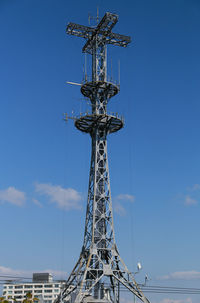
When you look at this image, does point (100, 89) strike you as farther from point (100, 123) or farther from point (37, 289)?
point (37, 289)

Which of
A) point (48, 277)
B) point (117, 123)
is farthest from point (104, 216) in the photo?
point (48, 277)

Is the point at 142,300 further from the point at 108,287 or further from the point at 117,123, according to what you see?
the point at 117,123

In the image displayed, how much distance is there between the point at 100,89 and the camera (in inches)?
2692

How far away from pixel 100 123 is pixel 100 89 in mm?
6413

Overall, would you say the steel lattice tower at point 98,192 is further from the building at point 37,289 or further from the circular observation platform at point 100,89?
the building at point 37,289

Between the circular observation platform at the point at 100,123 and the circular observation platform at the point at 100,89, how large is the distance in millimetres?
5094

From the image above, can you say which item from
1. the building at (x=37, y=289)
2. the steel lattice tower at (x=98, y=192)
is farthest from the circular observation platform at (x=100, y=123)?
the building at (x=37, y=289)

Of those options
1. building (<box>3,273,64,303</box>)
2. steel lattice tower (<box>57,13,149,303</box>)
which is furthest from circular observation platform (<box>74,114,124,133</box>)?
building (<box>3,273,64,303</box>)

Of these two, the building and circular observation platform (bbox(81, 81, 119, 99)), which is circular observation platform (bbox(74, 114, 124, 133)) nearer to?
circular observation platform (bbox(81, 81, 119, 99))

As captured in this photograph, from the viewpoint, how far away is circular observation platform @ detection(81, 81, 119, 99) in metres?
67.1

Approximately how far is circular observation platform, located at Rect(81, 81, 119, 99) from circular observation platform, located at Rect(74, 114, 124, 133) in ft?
16.7

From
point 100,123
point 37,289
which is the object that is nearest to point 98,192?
point 100,123

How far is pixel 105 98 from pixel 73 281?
99.6 feet

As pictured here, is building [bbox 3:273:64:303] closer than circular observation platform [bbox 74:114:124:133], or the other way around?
circular observation platform [bbox 74:114:124:133]
